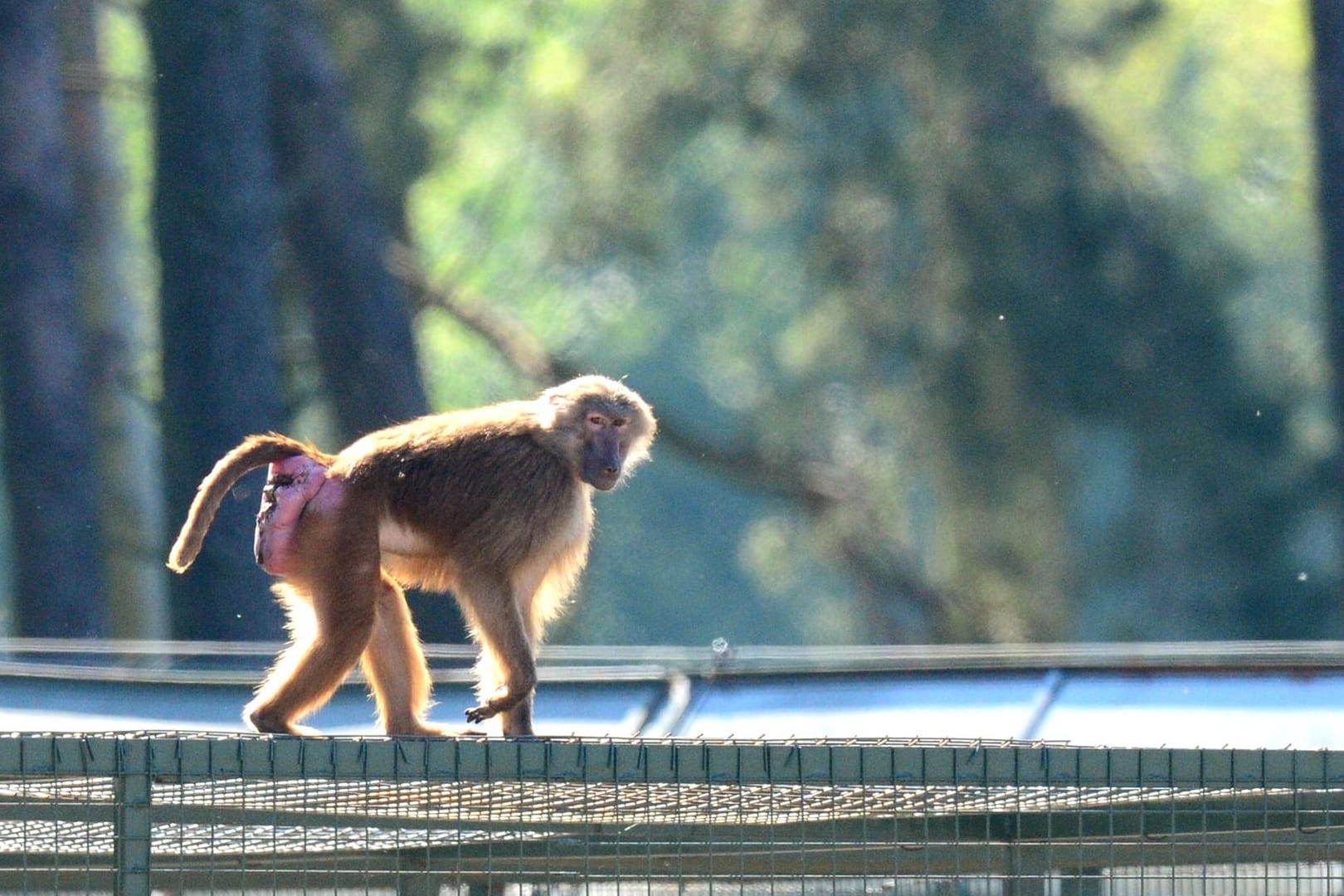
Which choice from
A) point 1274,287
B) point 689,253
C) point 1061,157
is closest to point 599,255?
point 1061,157

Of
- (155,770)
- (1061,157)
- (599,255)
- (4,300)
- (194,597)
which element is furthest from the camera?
(599,255)

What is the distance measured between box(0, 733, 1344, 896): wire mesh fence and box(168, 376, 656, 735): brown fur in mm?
520

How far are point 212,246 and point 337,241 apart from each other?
1.34 m

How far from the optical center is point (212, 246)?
1066cm

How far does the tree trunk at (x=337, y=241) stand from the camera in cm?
1143

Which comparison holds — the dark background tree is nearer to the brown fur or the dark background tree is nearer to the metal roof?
the metal roof

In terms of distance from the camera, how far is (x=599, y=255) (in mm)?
14531

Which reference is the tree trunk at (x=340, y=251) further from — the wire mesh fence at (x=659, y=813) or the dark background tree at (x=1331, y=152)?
the wire mesh fence at (x=659, y=813)

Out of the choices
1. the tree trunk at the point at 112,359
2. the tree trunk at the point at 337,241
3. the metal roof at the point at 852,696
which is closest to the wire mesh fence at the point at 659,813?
the metal roof at the point at 852,696

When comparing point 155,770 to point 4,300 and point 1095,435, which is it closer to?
point 4,300

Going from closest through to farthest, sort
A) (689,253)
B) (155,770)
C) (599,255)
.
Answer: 1. (155,770)
2. (599,255)
3. (689,253)

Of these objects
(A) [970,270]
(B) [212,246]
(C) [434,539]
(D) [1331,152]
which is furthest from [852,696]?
(A) [970,270]

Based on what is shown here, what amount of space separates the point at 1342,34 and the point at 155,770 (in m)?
11.2

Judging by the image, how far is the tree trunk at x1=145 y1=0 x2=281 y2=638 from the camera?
10586 mm
